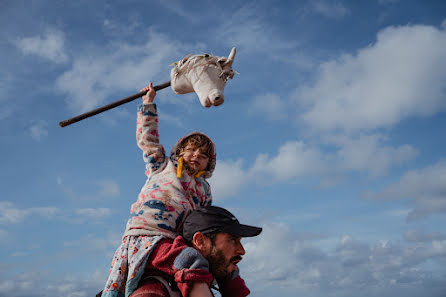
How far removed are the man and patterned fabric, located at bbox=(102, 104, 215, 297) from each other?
14 cm

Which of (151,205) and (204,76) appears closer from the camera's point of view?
(151,205)

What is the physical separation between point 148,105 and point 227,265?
216 cm

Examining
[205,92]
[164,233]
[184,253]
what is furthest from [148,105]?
[184,253]

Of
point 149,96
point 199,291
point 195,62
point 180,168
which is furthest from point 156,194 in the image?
point 195,62

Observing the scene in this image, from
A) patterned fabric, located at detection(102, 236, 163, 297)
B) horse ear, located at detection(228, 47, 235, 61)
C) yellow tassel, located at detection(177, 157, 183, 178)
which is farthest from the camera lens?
horse ear, located at detection(228, 47, 235, 61)

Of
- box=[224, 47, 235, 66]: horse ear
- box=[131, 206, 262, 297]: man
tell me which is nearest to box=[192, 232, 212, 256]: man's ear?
box=[131, 206, 262, 297]: man

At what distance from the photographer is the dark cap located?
4.10m

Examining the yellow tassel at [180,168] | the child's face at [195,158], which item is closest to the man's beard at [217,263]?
the yellow tassel at [180,168]

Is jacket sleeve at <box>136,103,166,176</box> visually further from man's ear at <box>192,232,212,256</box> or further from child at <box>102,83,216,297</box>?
man's ear at <box>192,232,212,256</box>

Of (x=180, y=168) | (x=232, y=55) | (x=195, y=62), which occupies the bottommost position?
(x=180, y=168)

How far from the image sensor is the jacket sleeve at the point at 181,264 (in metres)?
3.67

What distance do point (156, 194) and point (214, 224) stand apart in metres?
0.77

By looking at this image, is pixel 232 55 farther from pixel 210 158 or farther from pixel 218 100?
pixel 210 158

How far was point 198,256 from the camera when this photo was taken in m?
3.79
